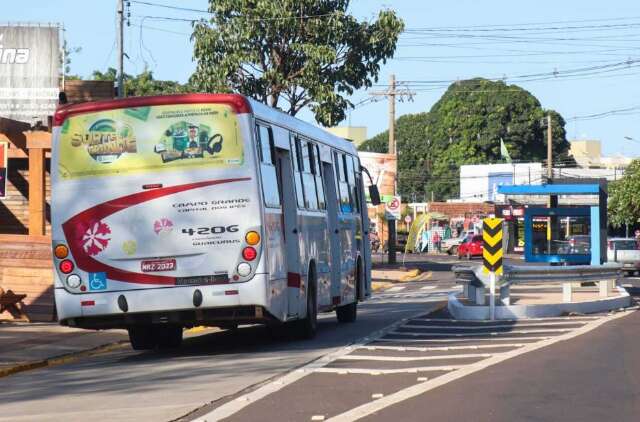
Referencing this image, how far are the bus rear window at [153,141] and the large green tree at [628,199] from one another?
5645 cm

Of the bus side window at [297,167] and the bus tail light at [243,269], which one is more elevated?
the bus side window at [297,167]

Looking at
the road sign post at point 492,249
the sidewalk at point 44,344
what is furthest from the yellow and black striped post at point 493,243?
the sidewalk at point 44,344

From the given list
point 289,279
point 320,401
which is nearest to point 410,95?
point 289,279

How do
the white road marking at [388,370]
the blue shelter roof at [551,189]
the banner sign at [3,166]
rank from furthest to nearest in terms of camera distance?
1. the blue shelter roof at [551,189]
2. the banner sign at [3,166]
3. the white road marking at [388,370]

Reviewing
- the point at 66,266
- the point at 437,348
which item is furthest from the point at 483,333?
the point at 66,266

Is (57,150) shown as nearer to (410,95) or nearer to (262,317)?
(262,317)

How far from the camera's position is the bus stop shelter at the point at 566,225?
34156mm

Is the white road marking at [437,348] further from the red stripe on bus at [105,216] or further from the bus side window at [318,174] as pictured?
the bus side window at [318,174]

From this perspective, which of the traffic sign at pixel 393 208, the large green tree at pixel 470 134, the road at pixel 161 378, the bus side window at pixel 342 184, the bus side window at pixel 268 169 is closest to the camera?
the road at pixel 161 378

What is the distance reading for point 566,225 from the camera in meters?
36.4

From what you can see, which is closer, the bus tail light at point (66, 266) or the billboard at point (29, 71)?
the bus tail light at point (66, 266)

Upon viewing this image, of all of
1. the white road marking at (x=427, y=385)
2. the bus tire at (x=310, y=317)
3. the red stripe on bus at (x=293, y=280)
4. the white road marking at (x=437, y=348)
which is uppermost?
the red stripe on bus at (x=293, y=280)

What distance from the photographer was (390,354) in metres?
16.1

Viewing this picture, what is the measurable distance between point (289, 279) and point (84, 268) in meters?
3.01
